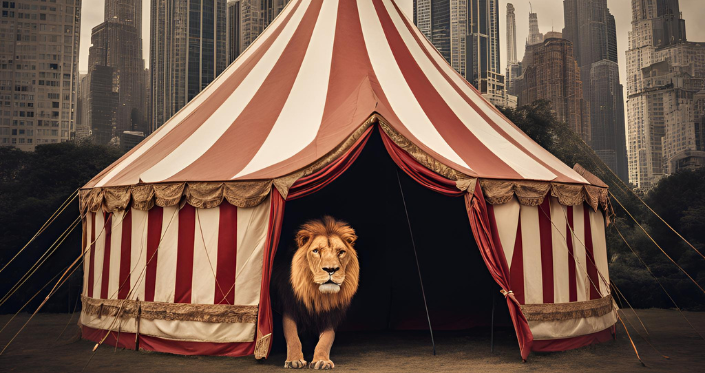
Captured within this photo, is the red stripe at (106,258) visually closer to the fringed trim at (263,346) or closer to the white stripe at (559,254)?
the fringed trim at (263,346)

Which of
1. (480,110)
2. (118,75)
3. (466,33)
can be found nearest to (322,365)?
(480,110)

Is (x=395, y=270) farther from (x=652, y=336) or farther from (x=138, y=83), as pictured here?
(x=138, y=83)

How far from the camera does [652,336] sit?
29.5 ft

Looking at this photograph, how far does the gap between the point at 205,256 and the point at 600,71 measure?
115m

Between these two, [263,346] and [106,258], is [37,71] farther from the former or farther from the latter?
[263,346]

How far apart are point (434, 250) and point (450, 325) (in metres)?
1.20

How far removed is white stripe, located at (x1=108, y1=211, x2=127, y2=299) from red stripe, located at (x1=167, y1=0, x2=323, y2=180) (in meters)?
1.14

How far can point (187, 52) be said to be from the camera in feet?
313

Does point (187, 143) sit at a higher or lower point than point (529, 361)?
higher

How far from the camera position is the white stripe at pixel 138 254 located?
23.8ft

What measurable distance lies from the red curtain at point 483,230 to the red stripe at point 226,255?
2.00 metres

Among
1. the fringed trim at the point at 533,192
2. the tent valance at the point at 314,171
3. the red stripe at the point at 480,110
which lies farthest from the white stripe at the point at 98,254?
the red stripe at the point at 480,110

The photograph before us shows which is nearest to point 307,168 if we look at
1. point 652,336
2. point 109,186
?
Result: point 109,186

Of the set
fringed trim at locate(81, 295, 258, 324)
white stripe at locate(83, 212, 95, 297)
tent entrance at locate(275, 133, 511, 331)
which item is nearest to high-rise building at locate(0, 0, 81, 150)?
white stripe at locate(83, 212, 95, 297)
